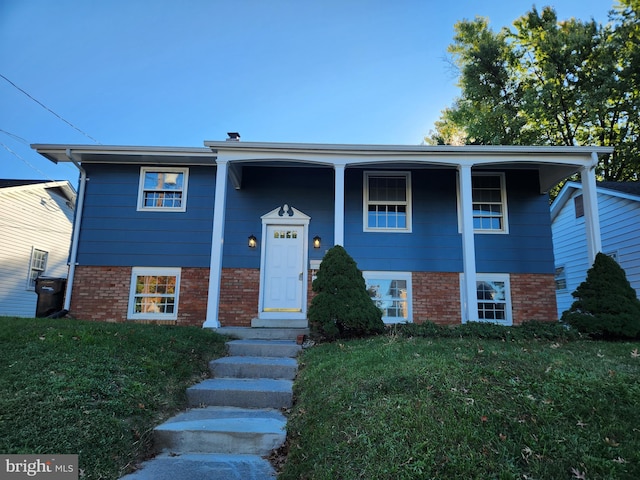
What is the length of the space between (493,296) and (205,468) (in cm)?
739

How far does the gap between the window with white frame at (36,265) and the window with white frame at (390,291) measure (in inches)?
498

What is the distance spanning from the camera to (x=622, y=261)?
10641mm

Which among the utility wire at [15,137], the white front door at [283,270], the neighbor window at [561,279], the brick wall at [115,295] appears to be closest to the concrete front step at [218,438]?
the white front door at [283,270]

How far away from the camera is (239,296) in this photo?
852 centimetres


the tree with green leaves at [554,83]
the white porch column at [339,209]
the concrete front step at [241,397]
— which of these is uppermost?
the tree with green leaves at [554,83]

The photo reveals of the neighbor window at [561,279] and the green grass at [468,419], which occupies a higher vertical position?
the neighbor window at [561,279]

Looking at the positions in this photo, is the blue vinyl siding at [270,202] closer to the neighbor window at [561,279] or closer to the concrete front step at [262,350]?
the concrete front step at [262,350]

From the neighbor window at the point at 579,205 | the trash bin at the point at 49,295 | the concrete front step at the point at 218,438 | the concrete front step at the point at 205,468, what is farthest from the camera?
the neighbor window at the point at 579,205

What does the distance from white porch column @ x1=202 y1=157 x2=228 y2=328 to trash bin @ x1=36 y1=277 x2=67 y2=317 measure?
3.75 metres

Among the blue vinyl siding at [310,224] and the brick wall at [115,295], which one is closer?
the brick wall at [115,295]

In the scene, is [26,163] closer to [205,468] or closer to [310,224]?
[310,224]

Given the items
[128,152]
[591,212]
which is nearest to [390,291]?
[591,212]

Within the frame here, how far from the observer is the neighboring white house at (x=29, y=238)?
13.4 meters

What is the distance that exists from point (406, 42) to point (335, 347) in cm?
941
